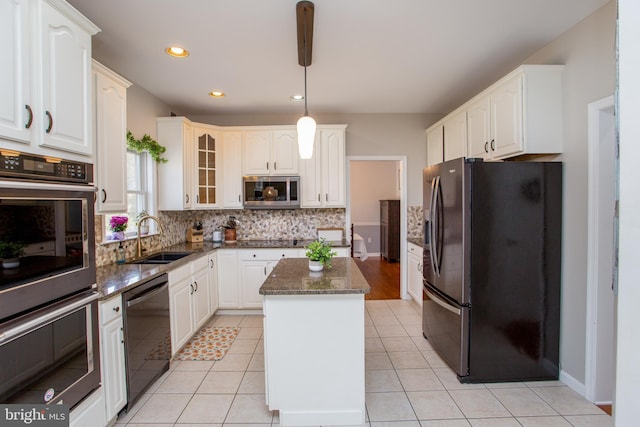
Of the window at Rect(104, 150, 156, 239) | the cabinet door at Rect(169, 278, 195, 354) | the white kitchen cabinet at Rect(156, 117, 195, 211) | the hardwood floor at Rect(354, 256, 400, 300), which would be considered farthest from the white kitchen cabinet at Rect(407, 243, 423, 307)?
the window at Rect(104, 150, 156, 239)

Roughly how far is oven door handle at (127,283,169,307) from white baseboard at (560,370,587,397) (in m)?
3.22

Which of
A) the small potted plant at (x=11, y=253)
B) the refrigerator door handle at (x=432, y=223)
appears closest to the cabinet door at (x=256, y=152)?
the refrigerator door handle at (x=432, y=223)

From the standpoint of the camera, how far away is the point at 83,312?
62.0 inches

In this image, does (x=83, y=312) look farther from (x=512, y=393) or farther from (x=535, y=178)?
(x=535, y=178)

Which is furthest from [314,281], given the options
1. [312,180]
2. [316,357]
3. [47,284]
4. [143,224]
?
[143,224]

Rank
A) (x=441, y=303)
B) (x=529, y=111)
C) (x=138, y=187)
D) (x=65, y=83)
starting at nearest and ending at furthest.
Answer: (x=65, y=83) → (x=529, y=111) → (x=441, y=303) → (x=138, y=187)

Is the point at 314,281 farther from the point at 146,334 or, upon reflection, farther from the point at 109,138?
the point at 109,138

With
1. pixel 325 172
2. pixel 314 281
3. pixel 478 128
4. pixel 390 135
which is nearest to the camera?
pixel 314 281

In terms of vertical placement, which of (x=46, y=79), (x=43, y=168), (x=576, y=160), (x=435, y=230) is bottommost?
(x=435, y=230)

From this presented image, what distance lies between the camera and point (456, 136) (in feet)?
11.1

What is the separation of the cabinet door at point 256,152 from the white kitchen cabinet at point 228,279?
109 centimetres

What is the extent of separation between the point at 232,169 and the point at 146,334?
90.9 inches

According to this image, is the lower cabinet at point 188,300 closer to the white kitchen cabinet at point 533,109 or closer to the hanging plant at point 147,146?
the hanging plant at point 147,146

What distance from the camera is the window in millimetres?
3174
